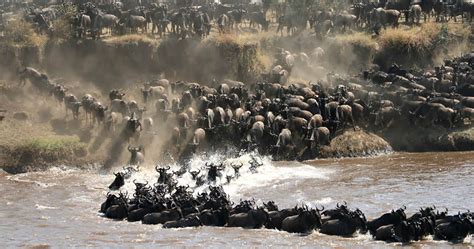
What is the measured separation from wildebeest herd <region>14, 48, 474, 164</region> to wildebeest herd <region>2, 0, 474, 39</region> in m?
4.40

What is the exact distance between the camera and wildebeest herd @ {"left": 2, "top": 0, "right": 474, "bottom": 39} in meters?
39.7

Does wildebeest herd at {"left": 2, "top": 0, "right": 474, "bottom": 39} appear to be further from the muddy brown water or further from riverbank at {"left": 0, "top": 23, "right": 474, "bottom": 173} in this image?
the muddy brown water

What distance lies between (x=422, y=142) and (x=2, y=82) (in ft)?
59.8

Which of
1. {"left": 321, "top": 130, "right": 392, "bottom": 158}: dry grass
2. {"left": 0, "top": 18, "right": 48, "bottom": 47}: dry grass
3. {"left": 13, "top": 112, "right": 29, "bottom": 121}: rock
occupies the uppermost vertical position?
{"left": 0, "top": 18, "right": 48, "bottom": 47}: dry grass

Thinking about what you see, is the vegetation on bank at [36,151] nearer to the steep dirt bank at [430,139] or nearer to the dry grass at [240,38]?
the dry grass at [240,38]

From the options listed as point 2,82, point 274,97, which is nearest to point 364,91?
point 274,97

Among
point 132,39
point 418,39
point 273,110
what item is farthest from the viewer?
point 418,39

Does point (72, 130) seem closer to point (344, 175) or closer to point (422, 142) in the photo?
point (344, 175)

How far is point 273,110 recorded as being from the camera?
33188mm

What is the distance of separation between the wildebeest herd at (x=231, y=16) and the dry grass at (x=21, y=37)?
2.52 ft

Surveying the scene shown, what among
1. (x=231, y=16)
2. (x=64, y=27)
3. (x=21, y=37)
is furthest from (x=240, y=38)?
(x=21, y=37)

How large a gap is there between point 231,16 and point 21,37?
10542mm

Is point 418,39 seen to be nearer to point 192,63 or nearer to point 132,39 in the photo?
point 192,63

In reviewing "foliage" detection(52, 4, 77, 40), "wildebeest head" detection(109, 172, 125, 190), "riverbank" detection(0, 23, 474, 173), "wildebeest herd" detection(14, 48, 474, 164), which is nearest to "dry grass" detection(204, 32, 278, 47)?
"riverbank" detection(0, 23, 474, 173)
